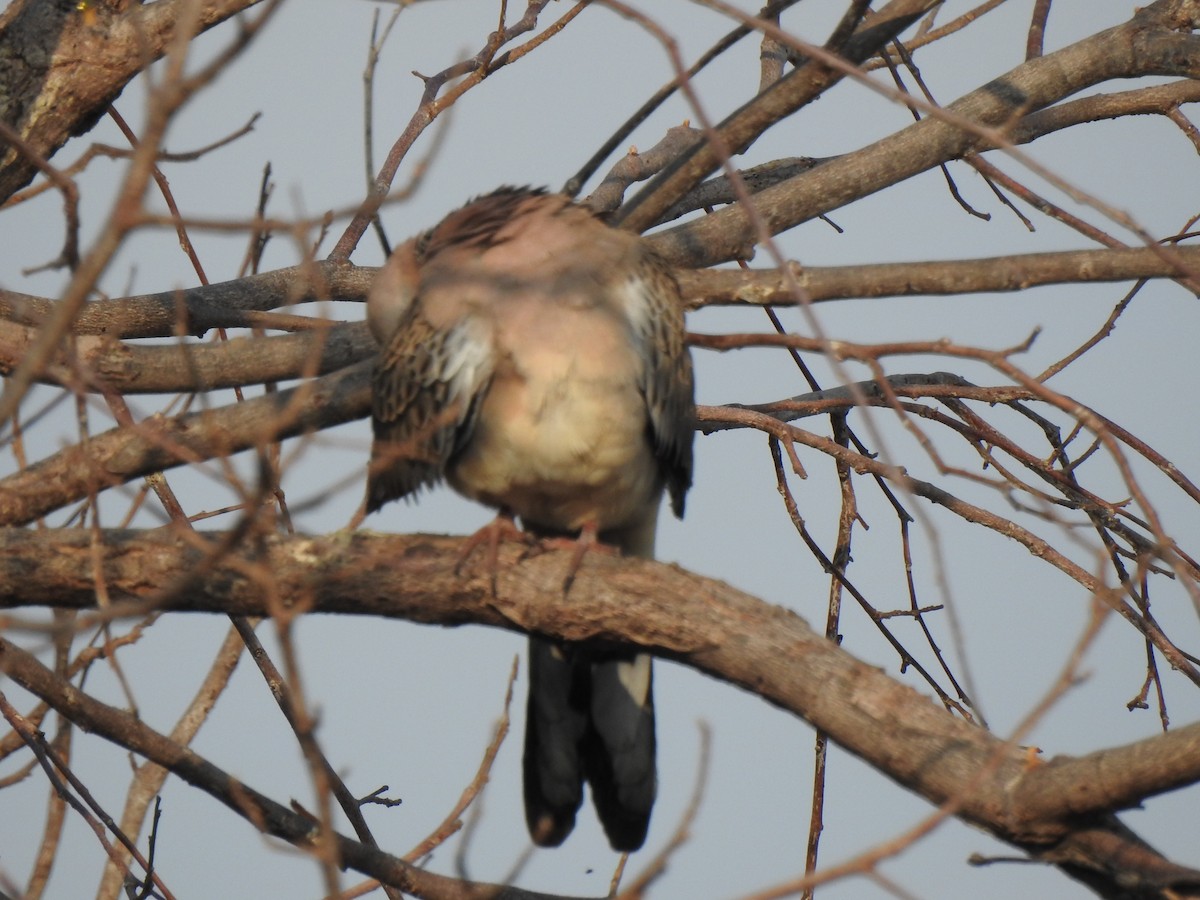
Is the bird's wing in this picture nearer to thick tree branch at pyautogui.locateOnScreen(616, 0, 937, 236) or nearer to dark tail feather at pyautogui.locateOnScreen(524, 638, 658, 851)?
thick tree branch at pyautogui.locateOnScreen(616, 0, 937, 236)

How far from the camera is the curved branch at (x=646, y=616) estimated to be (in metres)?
2.47

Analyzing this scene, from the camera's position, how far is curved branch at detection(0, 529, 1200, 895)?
247 cm

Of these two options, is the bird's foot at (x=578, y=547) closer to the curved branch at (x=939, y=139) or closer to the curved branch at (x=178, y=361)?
the curved branch at (x=178, y=361)

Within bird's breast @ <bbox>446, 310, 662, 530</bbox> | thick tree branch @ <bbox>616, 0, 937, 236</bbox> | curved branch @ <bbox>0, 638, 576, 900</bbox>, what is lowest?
curved branch @ <bbox>0, 638, 576, 900</bbox>

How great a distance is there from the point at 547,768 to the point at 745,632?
0.99 m

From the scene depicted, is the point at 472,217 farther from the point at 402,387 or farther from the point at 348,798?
the point at 348,798

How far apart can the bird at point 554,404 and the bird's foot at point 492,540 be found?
135 mm

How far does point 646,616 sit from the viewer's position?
9.70 ft

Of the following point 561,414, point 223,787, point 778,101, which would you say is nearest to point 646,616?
point 561,414

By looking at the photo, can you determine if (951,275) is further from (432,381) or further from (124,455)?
(124,455)

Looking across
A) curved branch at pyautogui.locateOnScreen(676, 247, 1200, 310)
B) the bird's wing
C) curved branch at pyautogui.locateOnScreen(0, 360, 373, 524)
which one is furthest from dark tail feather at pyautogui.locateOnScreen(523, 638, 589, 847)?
curved branch at pyautogui.locateOnScreen(676, 247, 1200, 310)

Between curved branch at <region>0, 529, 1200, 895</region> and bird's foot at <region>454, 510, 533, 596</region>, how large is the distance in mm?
18

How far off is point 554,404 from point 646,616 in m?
0.59

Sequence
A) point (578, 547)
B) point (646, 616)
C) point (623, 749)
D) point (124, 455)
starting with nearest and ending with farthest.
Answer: point (646, 616) → point (124, 455) → point (578, 547) → point (623, 749)
